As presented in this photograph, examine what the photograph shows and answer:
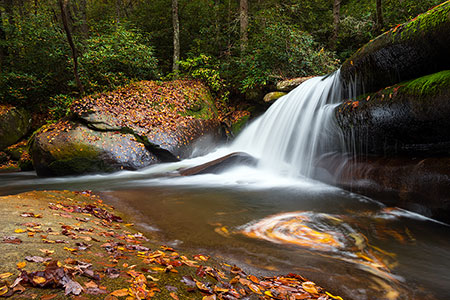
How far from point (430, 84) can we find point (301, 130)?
378 cm

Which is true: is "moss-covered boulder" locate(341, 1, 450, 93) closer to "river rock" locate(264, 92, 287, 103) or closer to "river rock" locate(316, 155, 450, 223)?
"river rock" locate(316, 155, 450, 223)

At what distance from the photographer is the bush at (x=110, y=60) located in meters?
11.1

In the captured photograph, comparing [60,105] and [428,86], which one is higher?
[60,105]

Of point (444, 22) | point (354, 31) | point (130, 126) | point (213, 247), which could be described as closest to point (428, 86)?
point (444, 22)

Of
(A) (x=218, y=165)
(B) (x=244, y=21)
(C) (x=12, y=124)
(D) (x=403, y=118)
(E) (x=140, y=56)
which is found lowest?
(A) (x=218, y=165)

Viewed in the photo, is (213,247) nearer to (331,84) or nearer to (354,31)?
(331,84)

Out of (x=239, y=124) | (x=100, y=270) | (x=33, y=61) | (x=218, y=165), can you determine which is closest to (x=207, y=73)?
(x=239, y=124)

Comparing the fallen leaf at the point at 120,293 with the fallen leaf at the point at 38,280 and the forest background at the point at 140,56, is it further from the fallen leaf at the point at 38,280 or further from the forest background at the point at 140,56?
the forest background at the point at 140,56

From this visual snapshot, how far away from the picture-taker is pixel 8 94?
11.7 meters

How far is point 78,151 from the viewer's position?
782 centimetres

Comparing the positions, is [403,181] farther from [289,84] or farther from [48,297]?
[289,84]

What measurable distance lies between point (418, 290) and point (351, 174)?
11.7 ft

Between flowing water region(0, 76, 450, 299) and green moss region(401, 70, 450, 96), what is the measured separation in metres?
2.11

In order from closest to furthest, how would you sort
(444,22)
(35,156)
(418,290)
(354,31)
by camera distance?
(418,290) < (444,22) < (35,156) < (354,31)
